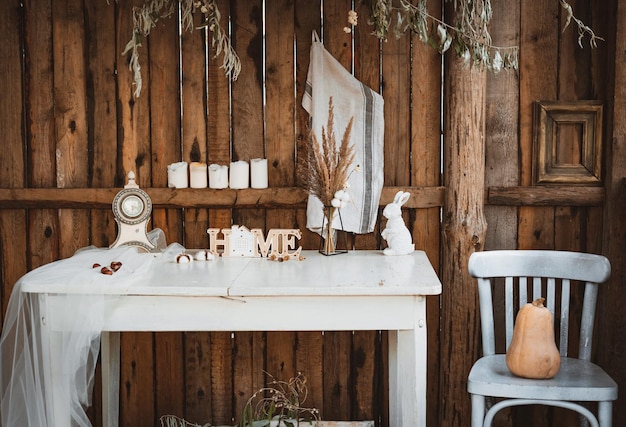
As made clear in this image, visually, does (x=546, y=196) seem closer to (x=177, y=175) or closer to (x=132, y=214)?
(x=177, y=175)

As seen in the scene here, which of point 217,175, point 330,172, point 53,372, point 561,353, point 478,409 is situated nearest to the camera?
point 53,372

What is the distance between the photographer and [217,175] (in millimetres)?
3031

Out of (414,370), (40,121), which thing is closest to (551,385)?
(414,370)

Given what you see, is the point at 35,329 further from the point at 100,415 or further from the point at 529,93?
the point at 529,93

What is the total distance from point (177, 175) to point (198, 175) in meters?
0.09

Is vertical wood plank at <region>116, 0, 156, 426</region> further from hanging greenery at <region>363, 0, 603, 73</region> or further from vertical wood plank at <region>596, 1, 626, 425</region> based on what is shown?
Answer: vertical wood plank at <region>596, 1, 626, 425</region>

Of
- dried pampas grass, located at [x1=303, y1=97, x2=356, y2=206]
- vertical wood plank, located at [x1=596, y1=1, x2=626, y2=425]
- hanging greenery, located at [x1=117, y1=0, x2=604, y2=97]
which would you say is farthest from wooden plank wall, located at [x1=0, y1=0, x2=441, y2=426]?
vertical wood plank, located at [x1=596, y1=1, x2=626, y2=425]

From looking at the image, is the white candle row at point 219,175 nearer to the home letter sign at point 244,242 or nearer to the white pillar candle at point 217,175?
the white pillar candle at point 217,175

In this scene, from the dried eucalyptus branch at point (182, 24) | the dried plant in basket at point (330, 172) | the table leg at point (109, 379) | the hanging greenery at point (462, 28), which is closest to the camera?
the hanging greenery at point (462, 28)

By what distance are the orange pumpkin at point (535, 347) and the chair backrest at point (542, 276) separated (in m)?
0.27

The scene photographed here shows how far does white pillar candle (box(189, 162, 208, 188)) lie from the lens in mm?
3033

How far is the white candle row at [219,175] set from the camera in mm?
3035

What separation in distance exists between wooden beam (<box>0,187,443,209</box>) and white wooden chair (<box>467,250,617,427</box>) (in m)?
0.52

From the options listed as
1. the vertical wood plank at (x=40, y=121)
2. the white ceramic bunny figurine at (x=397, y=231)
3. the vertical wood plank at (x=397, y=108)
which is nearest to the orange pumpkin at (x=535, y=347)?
the white ceramic bunny figurine at (x=397, y=231)
